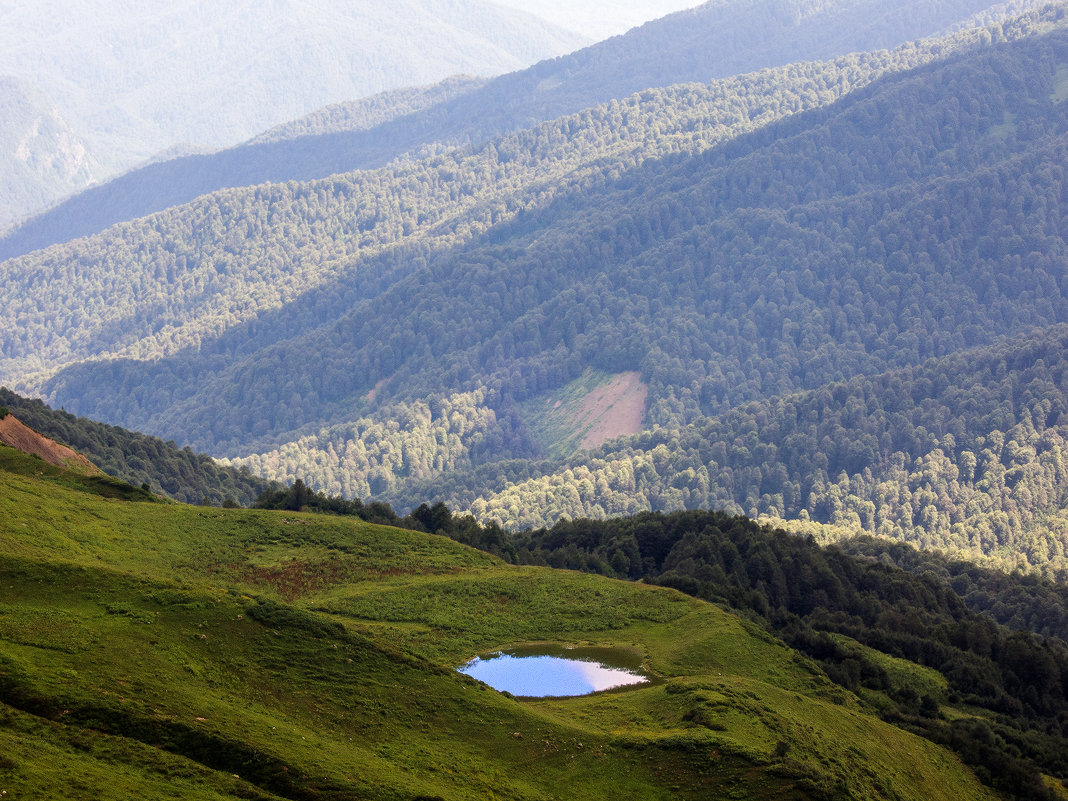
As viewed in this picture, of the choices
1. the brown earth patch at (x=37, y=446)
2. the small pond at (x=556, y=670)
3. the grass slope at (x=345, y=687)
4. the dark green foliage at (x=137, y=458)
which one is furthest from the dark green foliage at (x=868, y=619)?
the dark green foliage at (x=137, y=458)

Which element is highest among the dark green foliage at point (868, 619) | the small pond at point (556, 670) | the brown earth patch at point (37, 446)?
the brown earth patch at point (37, 446)

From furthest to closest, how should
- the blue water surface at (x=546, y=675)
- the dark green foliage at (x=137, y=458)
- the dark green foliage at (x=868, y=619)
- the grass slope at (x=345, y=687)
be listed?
the dark green foliage at (x=137, y=458) < the dark green foliage at (x=868, y=619) < the blue water surface at (x=546, y=675) < the grass slope at (x=345, y=687)

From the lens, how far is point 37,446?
87.3 m

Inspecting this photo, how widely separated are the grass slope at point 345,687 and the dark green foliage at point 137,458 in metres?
66.0

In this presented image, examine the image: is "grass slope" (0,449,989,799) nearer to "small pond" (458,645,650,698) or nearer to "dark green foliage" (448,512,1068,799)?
"small pond" (458,645,650,698)

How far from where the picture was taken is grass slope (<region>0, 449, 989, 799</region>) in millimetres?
40125

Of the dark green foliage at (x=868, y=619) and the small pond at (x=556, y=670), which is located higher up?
the small pond at (x=556, y=670)

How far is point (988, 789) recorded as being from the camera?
67.2 meters

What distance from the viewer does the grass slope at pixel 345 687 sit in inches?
1580

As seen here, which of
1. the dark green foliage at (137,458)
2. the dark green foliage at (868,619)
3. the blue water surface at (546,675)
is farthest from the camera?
the dark green foliage at (137,458)

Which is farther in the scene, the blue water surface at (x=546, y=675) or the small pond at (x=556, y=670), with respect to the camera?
the small pond at (x=556, y=670)

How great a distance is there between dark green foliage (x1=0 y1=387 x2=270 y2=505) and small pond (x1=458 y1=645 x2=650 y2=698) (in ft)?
257

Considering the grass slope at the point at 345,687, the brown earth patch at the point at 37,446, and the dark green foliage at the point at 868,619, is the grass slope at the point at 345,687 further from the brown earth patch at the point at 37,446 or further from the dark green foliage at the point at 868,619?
the brown earth patch at the point at 37,446

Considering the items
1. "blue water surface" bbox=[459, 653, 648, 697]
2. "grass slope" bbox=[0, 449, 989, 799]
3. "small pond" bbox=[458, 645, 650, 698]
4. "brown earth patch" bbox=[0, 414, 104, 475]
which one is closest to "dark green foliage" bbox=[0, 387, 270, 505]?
"brown earth patch" bbox=[0, 414, 104, 475]
